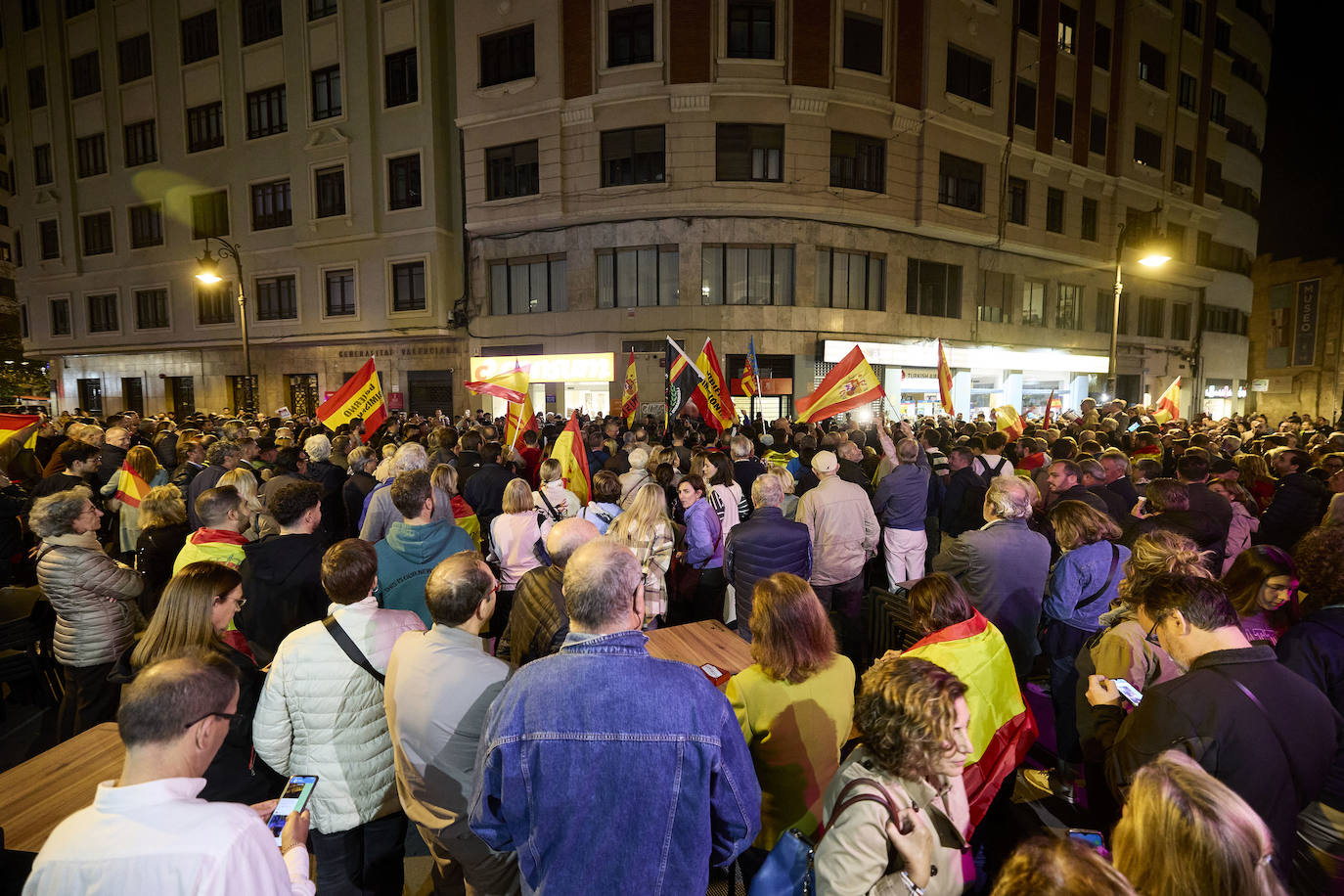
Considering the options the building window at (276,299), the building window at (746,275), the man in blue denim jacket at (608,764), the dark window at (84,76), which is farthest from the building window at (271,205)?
the man in blue denim jacket at (608,764)

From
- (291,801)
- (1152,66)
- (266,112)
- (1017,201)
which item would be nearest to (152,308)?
(266,112)

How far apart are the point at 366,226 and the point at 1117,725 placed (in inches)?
1130

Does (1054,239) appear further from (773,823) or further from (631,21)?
(773,823)

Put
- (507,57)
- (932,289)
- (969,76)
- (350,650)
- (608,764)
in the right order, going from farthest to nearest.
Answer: (932,289)
(969,76)
(507,57)
(350,650)
(608,764)

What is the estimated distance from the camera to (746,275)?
21.1m

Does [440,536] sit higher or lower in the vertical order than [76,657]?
higher

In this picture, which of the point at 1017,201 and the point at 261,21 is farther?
the point at 261,21

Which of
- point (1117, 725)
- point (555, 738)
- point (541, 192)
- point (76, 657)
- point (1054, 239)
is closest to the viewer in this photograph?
point (555, 738)

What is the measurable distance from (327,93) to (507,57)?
939 cm

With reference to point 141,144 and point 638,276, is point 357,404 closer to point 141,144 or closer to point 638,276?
point 638,276

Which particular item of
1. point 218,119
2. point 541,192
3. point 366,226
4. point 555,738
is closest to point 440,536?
point 555,738

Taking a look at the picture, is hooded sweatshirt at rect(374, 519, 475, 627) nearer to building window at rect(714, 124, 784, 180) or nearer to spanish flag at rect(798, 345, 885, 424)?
spanish flag at rect(798, 345, 885, 424)

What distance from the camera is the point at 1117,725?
10.1 feet

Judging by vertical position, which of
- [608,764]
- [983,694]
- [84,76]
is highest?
[84,76]
